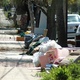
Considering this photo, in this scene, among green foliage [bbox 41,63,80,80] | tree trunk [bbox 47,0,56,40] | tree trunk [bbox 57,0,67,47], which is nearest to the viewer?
green foliage [bbox 41,63,80,80]

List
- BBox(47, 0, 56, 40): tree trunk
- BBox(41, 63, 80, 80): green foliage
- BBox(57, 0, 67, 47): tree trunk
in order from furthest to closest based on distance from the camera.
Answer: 1. BBox(47, 0, 56, 40): tree trunk
2. BBox(57, 0, 67, 47): tree trunk
3. BBox(41, 63, 80, 80): green foliage

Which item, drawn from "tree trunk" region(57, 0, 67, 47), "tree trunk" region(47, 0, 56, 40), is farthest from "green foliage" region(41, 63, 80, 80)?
"tree trunk" region(47, 0, 56, 40)

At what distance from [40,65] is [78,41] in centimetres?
661

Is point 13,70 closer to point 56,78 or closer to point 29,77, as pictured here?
point 29,77

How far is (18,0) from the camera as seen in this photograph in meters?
32.1

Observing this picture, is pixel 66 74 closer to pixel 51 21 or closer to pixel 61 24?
pixel 61 24

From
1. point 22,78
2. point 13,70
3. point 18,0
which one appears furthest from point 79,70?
point 18,0

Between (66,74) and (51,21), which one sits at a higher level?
(51,21)

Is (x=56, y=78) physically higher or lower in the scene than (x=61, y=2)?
lower

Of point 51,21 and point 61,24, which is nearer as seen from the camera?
point 61,24

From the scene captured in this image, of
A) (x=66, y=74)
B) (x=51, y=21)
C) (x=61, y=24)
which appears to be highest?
(x=61, y=24)

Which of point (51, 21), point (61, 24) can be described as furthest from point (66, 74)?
point (51, 21)

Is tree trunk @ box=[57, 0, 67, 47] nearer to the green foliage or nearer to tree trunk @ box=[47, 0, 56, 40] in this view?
tree trunk @ box=[47, 0, 56, 40]

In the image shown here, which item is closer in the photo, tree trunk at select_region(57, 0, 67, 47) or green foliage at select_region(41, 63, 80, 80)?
green foliage at select_region(41, 63, 80, 80)
